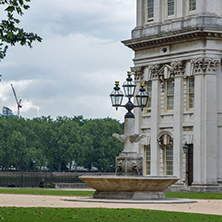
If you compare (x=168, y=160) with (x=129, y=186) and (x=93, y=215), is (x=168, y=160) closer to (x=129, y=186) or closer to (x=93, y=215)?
(x=129, y=186)

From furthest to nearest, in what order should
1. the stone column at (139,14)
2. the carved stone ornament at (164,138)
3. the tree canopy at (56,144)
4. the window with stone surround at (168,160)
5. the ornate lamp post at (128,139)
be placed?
the tree canopy at (56,144) < the stone column at (139,14) < the window with stone surround at (168,160) < the carved stone ornament at (164,138) < the ornate lamp post at (128,139)

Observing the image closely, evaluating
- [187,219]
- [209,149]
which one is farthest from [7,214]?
[209,149]

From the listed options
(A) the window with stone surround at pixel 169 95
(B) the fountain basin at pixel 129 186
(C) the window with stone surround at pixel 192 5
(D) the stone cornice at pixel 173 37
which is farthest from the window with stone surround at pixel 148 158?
(B) the fountain basin at pixel 129 186

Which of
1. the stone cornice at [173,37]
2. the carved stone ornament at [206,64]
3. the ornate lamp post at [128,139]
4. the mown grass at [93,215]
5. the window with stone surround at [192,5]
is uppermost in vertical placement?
the window with stone surround at [192,5]

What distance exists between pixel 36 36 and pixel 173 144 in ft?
132

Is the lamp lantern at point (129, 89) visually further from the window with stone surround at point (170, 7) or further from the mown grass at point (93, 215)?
the window with stone surround at point (170, 7)

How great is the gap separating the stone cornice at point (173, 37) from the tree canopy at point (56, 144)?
77206 mm

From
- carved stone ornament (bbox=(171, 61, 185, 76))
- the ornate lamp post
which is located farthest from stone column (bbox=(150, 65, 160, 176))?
the ornate lamp post

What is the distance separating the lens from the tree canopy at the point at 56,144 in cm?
13662

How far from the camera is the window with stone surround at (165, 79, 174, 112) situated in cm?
5934

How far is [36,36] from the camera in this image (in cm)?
1880

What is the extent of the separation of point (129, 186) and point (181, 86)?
953 inches

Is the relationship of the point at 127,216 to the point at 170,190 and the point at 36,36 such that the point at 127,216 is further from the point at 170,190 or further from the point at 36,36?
the point at 170,190

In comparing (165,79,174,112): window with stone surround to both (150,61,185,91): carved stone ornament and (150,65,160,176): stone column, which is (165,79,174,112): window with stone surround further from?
(150,65,160,176): stone column
